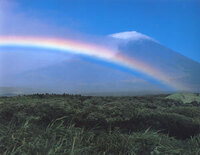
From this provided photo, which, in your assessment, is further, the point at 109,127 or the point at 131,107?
the point at 131,107

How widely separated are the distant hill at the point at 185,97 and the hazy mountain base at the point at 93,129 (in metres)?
1.51

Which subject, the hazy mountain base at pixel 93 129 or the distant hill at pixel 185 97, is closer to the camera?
the hazy mountain base at pixel 93 129

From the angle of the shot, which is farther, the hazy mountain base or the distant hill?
the distant hill

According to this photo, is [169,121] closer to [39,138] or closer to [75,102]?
[75,102]

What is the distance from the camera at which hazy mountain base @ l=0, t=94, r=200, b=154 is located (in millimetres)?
4230

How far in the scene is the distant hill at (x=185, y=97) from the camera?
23.6 feet

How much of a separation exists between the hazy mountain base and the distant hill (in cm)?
151

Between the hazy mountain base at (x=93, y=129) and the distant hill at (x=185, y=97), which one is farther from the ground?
the distant hill at (x=185, y=97)

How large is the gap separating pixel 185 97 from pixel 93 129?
355 centimetres

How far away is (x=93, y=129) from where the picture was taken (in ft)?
15.9

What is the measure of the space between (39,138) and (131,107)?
2.03 m

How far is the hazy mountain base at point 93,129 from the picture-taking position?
4230 mm

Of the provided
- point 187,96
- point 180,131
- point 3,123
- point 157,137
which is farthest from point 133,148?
point 187,96

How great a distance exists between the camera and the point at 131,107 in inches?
209
